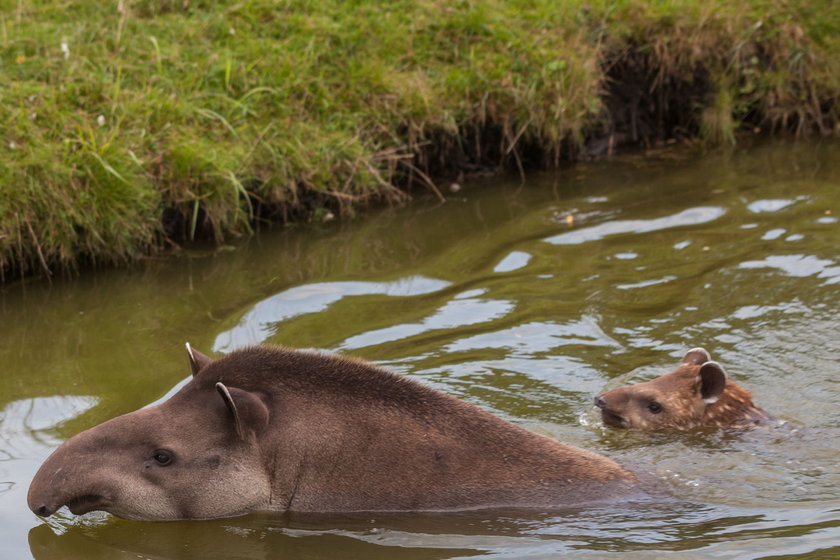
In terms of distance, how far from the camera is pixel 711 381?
7336 millimetres

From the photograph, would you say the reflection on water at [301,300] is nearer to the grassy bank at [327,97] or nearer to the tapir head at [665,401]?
the grassy bank at [327,97]

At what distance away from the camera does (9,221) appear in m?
9.76

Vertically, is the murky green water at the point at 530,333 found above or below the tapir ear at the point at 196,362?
below

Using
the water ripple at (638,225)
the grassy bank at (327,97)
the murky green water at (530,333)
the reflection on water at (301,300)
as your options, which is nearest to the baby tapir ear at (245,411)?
the murky green water at (530,333)

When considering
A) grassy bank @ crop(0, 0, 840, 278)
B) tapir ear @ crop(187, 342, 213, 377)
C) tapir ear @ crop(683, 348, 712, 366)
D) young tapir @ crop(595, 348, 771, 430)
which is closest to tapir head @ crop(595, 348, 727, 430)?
young tapir @ crop(595, 348, 771, 430)

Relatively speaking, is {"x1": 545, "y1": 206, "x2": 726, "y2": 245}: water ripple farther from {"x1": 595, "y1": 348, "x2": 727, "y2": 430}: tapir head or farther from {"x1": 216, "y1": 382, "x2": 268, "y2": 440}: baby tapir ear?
{"x1": 216, "y1": 382, "x2": 268, "y2": 440}: baby tapir ear

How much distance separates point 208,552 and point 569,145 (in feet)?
29.0

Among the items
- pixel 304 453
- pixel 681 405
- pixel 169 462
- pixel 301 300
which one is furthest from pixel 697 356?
pixel 169 462

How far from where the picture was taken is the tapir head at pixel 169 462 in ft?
18.6

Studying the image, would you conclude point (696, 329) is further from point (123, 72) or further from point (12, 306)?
point (123, 72)

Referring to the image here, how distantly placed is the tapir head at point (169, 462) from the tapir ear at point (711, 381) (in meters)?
2.97

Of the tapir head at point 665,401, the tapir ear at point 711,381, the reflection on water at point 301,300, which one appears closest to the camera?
the tapir ear at point 711,381

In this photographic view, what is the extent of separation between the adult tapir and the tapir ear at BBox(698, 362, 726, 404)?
1641mm

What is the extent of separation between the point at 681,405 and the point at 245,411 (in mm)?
3139
